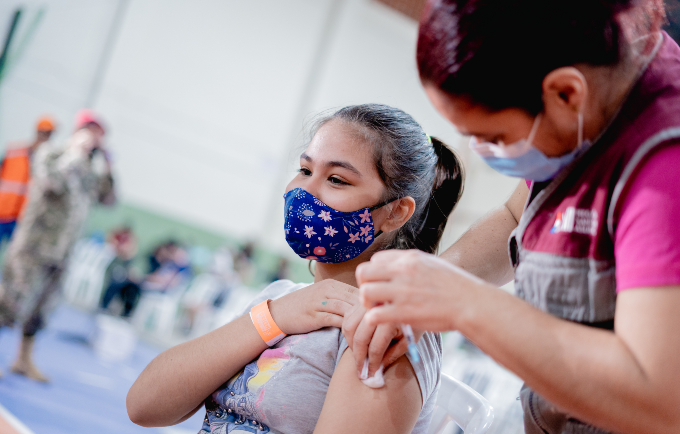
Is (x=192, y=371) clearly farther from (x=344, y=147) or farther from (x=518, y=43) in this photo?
(x=518, y=43)

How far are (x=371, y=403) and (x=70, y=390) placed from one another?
11.2 ft

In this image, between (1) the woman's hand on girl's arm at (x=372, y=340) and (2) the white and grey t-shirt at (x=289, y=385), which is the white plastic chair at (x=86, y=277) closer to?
(2) the white and grey t-shirt at (x=289, y=385)

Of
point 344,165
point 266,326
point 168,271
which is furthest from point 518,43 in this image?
point 168,271

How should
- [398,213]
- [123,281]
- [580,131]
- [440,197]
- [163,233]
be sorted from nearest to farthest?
[580,131] < [398,213] < [440,197] < [123,281] < [163,233]

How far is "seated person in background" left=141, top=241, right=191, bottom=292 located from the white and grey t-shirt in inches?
263

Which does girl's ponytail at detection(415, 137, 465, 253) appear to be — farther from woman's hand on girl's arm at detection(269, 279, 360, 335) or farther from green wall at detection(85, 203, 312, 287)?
green wall at detection(85, 203, 312, 287)

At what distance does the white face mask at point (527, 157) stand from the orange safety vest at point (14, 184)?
4.53 m

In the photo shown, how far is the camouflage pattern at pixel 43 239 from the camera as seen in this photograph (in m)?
3.54

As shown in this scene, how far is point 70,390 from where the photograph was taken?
3.77 meters

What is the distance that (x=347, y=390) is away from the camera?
107 centimetres

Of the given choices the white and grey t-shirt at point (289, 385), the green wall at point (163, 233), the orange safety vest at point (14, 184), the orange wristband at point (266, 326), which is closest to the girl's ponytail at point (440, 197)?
the white and grey t-shirt at point (289, 385)

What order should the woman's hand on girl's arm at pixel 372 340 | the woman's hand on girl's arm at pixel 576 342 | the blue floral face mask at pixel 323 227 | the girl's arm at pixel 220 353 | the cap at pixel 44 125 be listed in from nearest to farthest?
the woman's hand on girl's arm at pixel 576 342, the woman's hand on girl's arm at pixel 372 340, the girl's arm at pixel 220 353, the blue floral face mask at pixel 323 227, the cap at pixel 44 125

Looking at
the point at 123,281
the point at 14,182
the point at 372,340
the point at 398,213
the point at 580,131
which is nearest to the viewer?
the point at 580,131

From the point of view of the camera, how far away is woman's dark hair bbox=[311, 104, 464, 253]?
55.2 inches
